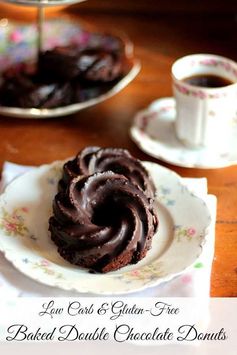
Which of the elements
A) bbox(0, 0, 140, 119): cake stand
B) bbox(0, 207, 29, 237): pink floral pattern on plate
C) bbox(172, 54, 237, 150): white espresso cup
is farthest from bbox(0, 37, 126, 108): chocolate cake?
bbox(0, 207, 29, 237): pink floral pattern on plate

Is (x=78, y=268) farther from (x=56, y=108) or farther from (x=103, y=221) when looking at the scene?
(x=56, y=108)

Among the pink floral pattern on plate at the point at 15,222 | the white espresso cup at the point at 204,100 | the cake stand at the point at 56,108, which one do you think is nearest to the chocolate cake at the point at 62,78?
the cake stand at the point at 56,108

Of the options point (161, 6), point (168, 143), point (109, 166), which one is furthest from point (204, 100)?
point (161, 6)

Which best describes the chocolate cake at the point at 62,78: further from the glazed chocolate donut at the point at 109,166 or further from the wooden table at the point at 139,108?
the glazed chocolate donut at the point at 109,166

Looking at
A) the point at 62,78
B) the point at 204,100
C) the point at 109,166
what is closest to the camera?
the point at 109,166

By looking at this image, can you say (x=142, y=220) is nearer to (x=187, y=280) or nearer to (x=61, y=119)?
(x=187, y=280)

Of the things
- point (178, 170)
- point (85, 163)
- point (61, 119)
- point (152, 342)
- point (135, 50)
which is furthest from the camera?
point (135, 50)

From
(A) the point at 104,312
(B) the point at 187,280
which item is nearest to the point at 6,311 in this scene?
(A) the point at 104,312
